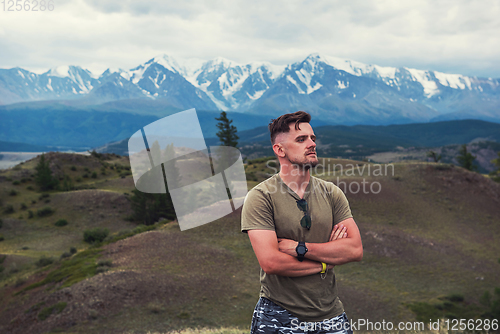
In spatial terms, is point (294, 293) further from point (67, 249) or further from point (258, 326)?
point (67, 249)

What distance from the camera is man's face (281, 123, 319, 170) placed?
11.2 feet

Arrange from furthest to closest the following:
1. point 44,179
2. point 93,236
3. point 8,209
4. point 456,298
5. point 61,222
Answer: point 44,179, point 8,209, point 61,222, point 93,236, point 456,298

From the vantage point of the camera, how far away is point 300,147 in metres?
3.42

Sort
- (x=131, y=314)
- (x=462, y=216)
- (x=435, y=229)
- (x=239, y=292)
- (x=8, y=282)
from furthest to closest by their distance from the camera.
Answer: (x=462, y=216)
(x=435, y=229)
(x=8, y=282)
(x=239, y=292)
(x=131, y=314)

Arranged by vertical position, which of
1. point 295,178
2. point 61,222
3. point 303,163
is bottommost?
point 61,222

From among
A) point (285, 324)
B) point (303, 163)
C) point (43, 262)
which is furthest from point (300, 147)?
point (43, 262)

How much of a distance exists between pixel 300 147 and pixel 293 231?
0.90 meters

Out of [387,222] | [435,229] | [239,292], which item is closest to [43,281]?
[239,292]

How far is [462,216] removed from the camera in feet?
119

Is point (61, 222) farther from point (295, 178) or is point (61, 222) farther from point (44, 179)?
point (295, 178)

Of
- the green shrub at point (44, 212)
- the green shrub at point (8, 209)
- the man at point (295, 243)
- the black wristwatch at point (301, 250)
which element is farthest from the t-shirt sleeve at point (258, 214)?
the green shrub at point (8, 209)

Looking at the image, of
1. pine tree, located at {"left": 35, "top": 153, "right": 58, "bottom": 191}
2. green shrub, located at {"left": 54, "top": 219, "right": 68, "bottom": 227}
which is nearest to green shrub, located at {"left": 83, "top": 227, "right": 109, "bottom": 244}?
green shrub, located at {"left": 54, "top": 219, "right": 68, "bottom": 227}

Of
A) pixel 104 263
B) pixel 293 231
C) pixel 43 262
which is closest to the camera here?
pixel 293 231

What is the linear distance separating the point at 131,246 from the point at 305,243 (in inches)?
856
